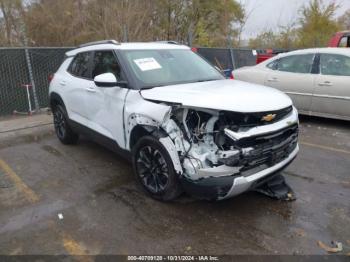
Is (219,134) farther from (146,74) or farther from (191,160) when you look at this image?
(146,74)

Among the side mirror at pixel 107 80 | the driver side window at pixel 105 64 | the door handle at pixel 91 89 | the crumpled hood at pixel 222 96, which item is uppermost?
the driver side window at pixel 105 64

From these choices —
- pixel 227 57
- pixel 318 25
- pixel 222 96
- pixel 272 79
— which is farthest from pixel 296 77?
pixel 318 25

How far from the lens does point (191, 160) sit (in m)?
2.97

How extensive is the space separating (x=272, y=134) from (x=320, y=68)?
435cm

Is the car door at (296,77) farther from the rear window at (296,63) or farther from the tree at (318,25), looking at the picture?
the tree at (318,25)

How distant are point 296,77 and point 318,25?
588 inches

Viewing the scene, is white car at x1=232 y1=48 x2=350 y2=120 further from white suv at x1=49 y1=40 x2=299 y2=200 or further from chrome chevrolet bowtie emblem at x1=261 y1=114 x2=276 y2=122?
chrome chevrolet bowtie emblem at x1=261 y1=114 x2=276 y2=122

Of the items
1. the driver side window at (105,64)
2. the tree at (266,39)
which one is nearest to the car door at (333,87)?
the driver side window at (105,64)

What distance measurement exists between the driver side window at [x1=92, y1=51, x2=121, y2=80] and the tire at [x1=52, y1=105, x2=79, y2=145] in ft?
4.14

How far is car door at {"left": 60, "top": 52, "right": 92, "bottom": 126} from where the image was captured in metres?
4.64

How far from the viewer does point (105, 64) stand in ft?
14.0

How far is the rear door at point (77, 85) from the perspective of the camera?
15.2 ft

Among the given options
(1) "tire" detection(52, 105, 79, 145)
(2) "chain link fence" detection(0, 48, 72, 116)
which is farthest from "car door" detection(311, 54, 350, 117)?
(2) "chain link fence" detection(0, 48, 72, 116)

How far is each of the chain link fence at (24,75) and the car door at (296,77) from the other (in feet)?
19.2
